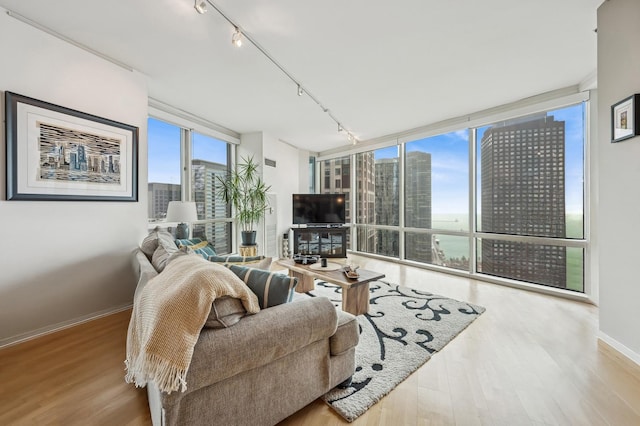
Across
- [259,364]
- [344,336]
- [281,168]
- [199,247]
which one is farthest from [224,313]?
[281,168]

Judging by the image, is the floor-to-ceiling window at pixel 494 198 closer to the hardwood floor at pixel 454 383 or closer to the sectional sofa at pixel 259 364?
the hardwood floor at pixel 454 383

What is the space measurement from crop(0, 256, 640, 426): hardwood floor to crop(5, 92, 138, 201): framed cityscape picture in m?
1.30

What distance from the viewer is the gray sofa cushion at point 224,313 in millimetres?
1124

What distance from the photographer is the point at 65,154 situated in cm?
235

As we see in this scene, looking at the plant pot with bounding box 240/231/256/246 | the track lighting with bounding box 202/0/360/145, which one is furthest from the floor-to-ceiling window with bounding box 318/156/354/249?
the track lighting with bounding box 202/0/360/145

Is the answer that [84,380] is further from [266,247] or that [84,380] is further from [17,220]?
[266,247]

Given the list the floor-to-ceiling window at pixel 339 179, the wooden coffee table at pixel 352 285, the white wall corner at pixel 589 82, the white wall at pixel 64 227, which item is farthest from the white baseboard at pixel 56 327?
the white wall corner at pixel 589 82

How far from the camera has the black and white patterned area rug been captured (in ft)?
5.11

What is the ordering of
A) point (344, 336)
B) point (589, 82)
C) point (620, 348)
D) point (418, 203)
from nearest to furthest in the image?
1. point (344, 336)
2. point (620, 348)
3. point (589, 82)
4. point (418, 203)

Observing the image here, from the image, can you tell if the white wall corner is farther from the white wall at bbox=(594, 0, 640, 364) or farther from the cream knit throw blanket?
the cream knit throw blanket

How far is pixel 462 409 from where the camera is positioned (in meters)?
1.46

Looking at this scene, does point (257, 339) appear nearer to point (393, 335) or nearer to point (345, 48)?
point (393, 335)

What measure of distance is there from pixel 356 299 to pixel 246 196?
9.67ft

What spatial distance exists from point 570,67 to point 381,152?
123 inches
